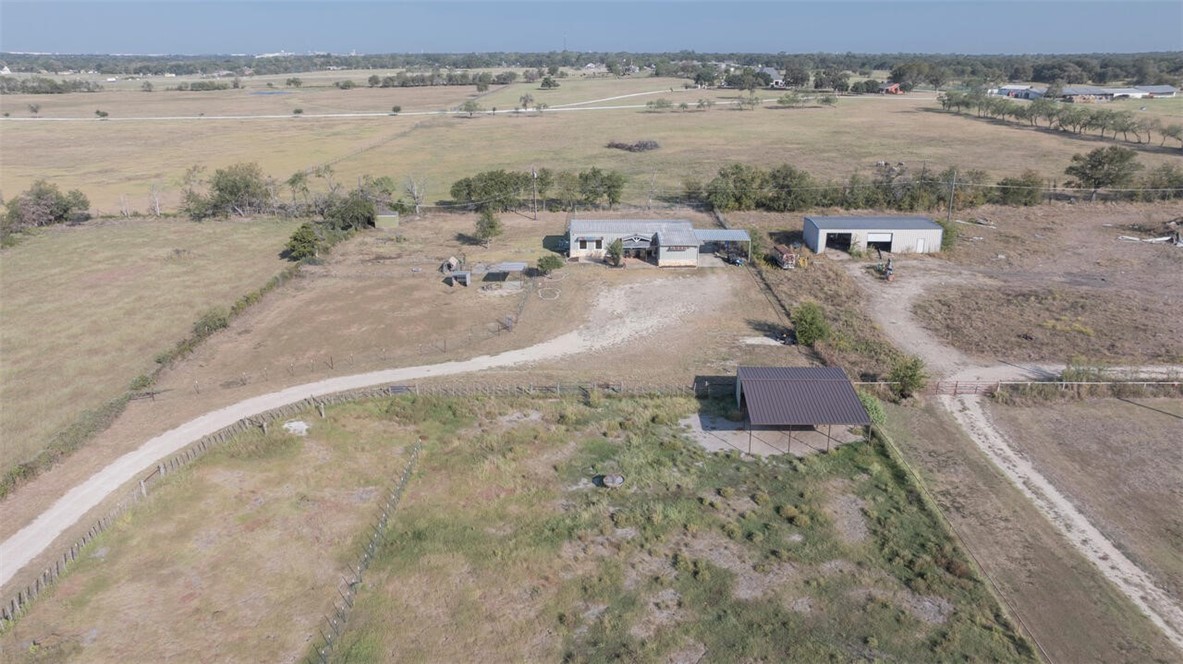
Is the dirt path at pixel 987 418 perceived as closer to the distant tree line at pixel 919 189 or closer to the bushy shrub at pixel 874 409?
the bushy shrub at pixel 874 409

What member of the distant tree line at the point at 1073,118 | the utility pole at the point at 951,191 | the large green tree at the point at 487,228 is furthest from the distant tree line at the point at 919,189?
the distant tree line at the point at 1073,118

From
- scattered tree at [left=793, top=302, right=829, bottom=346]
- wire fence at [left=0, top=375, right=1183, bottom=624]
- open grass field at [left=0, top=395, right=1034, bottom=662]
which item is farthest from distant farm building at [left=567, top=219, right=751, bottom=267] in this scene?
open grass field at [left=0, top=395, right=1034, bottom=662]

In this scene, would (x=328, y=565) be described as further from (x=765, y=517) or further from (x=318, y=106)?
(x=318, y=106)

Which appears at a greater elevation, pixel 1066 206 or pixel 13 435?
pixel 1066 206

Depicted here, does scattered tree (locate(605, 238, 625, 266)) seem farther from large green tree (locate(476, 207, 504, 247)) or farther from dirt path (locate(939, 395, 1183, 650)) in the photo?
dirt path (locate(939, 395, 1183, 650))

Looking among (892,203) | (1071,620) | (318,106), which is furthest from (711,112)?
(1071,620)

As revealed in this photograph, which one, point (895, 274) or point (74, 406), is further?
point (895, 274)
